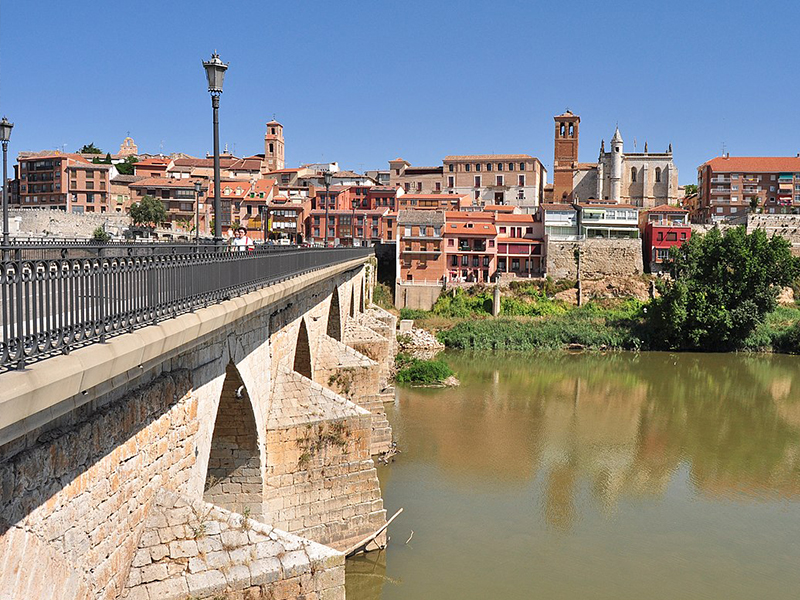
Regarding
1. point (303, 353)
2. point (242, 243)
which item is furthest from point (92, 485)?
point (242, 243)

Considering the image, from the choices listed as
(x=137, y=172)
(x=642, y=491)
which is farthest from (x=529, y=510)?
(x=137, y=172)

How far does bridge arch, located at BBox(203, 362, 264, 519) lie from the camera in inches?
440

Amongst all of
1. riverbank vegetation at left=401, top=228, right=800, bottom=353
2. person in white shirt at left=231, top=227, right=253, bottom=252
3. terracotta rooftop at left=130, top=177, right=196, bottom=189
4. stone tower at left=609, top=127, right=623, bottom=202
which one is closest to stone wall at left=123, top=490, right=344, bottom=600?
person in white shirt at left=231, top=227, right=253, bottom=252

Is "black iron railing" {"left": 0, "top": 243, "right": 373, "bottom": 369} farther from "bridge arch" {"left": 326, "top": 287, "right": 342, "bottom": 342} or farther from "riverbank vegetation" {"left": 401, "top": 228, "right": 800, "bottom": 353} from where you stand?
"riverbank vegetation" {"left": 401, "top": 228, "right": 800, "bottom": 353}

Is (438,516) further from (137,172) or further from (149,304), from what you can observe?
(137,172)

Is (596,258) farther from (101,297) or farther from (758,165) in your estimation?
(101,297)

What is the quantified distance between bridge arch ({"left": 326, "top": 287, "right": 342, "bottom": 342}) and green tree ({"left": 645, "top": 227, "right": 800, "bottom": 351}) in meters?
20.9

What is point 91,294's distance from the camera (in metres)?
5.09

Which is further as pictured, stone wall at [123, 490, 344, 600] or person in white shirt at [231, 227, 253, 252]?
person in white shirt at [231, 227, 253, 252]

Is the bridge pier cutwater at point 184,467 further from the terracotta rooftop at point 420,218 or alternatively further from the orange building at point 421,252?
the terracotta rooftop at point 420,218

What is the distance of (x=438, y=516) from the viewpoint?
1517 cm

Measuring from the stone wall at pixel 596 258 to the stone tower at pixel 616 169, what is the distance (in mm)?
26262

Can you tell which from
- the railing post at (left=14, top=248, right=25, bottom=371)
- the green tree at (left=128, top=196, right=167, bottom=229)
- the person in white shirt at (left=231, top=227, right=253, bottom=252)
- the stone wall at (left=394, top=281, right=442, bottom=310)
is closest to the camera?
the railing post at (left=14, top=248, right=25, bottom=371)

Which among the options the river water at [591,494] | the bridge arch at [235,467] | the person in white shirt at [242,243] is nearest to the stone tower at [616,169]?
the river water at [591,494]
